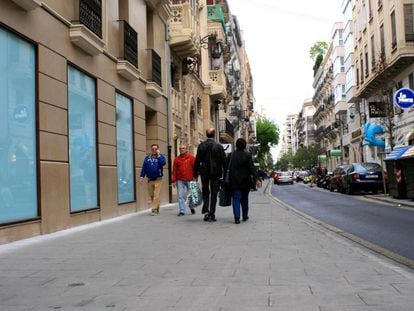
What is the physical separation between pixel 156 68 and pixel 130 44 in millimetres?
3348

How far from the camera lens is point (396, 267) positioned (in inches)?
243

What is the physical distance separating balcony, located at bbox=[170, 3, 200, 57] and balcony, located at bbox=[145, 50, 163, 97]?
4.61 m

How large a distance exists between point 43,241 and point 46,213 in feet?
3.33

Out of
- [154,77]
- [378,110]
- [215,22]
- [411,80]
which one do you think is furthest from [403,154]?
[215,22]

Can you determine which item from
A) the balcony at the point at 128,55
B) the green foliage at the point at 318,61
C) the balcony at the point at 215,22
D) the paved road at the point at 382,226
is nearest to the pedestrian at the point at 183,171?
the balcony at the point at 128,55

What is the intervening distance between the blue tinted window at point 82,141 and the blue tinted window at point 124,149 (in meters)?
1.97

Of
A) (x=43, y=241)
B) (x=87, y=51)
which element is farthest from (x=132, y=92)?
(x=43, y=241)

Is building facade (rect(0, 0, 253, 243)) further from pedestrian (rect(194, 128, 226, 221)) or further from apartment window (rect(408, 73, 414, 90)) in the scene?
apartment window (rect(408, 73, 414, 90))

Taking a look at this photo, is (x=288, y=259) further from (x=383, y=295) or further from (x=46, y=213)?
(x=46, y=213)

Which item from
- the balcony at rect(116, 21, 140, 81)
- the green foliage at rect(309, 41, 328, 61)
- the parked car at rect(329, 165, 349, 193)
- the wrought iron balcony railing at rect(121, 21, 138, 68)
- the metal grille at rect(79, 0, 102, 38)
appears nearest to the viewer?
the metal grille at rect(79, 0, 102, 38)

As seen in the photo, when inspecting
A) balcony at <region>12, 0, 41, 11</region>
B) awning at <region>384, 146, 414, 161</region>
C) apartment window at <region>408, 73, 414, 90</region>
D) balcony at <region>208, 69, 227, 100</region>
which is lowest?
awning at <region>384, 146, 414, 161</region>

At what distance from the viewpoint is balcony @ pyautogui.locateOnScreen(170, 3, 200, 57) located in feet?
75.8

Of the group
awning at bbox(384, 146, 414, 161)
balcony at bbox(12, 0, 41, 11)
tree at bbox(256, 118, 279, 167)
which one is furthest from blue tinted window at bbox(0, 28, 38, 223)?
tree at bbox(256, 118, 279, 167)

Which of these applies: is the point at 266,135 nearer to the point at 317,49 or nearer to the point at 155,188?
the point at 317,49
